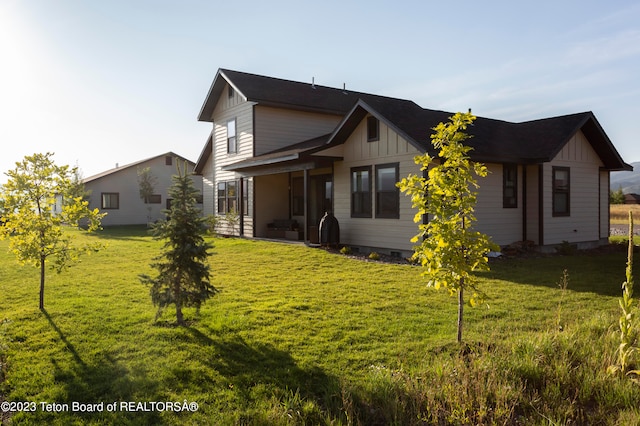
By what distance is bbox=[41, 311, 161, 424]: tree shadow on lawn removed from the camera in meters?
4.35

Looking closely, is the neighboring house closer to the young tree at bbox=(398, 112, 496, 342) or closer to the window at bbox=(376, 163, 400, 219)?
the window at bbox=(376, 163, 400, 219)

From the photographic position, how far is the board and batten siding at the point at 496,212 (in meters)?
14.6

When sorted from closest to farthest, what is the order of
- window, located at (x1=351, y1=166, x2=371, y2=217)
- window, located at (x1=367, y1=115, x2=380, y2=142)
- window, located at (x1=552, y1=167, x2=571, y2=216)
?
window, located at (x1=367, y1=115, x2=380, y2=142) < window, located at (x1=351, y1=166, x2=371, y2=217) < window, located at (x1=552, y1=167, x2=571, y2=216)

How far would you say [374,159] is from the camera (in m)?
15.2

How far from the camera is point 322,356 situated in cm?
568

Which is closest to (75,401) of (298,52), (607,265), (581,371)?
(581,371)

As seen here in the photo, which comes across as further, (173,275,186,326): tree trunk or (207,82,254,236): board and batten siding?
(207,82,254,236): board and batten siding

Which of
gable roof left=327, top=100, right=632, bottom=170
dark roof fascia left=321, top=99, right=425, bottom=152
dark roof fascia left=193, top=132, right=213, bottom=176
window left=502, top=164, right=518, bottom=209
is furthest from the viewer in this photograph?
dark roof fascia left=193, top=132, right=213, bottom=176

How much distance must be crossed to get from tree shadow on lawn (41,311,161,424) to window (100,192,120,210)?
3336cm

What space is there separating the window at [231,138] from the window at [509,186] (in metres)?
12.5

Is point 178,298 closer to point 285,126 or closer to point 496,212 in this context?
point 496,212

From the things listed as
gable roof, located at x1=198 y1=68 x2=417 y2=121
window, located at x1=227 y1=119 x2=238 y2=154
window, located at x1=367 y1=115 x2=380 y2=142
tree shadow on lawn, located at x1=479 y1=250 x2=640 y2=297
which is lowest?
tree shadow on lawn, located at x1=479 y1=250 x2=640 y2=297

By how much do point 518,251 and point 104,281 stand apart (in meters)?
12.4

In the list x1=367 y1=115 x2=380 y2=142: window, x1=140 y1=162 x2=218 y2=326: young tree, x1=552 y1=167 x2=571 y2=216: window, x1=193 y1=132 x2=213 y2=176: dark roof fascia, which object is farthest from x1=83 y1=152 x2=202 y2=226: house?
x1=140 y1=162 x2=218 y2=326: young tree
